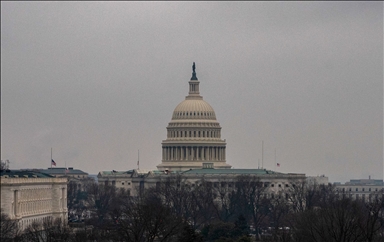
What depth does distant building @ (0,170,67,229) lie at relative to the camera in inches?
6831

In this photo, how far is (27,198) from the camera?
600ft

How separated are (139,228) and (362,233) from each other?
17.5 meters

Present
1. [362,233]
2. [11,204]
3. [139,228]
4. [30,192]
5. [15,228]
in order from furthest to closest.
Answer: [30,192], [11,204], [15,228], [139,228], [362,233]

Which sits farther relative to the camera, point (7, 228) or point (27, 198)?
point (27, 198)

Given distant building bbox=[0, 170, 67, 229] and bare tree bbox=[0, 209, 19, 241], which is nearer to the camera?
bare tree bbox=[0, 209, 19, 241]

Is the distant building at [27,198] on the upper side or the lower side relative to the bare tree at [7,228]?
upper

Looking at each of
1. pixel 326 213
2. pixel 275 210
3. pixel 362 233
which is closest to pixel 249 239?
pixel 326 213

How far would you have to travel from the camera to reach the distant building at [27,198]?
174 m

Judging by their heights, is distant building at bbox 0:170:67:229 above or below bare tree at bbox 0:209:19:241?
above

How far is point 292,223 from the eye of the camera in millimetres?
159000

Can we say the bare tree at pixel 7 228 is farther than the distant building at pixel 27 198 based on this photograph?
No

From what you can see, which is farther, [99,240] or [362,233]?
[99,240]

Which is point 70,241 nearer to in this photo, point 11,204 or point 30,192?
point 11,204

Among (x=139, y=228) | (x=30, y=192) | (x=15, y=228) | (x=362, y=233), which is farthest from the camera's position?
(x=30, y=192)
